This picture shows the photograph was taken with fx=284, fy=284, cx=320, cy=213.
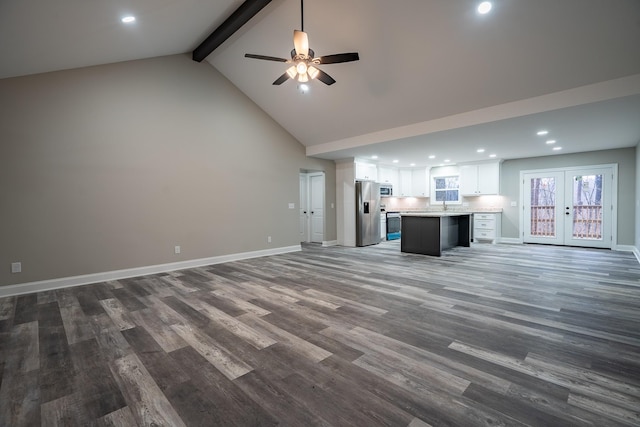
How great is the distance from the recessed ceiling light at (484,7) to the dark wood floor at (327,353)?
332 cm

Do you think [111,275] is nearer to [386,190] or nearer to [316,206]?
[316,206]

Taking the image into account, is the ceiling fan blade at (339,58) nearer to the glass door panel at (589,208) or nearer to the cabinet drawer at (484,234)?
the cabinet drawer at (484,234)

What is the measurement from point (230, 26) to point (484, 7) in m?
3.44

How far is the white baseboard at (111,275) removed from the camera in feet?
12.7

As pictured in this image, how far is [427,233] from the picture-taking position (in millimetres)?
6445

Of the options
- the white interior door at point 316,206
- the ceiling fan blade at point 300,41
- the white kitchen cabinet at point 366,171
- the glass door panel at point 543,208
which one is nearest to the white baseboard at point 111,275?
the white interior door at point 316,206

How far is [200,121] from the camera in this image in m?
5.55

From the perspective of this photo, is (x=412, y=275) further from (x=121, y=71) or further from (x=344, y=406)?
(x=121, y=71)

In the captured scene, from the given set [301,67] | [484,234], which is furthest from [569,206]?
[301,67]

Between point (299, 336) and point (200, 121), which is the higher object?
point (200, 121)

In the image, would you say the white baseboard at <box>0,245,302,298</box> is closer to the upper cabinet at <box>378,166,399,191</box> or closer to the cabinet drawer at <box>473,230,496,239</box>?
the upper cabinet at <box>378,166,399,191</box>

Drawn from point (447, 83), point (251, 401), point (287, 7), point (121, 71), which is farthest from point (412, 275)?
point (121, 71)

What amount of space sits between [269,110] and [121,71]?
2.77 m

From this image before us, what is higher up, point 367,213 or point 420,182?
point 420,182
